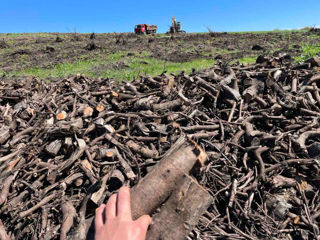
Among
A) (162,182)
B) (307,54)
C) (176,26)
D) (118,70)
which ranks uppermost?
(176,26)

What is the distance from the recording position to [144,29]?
3634 cm

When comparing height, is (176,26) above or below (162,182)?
above

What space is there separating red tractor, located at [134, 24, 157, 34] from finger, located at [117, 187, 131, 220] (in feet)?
120

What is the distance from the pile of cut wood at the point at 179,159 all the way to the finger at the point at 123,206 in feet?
1.33

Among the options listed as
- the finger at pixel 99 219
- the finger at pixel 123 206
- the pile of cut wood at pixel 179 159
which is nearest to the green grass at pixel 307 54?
the pile of cut wood at pixel 179 159

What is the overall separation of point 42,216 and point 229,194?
Answer: 2377 millimetres

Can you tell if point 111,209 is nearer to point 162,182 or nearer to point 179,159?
point 162,182

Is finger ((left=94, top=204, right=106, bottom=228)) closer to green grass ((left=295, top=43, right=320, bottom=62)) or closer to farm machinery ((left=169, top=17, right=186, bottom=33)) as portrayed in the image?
green grass ((left=295, top=43, right=320, bottom=62))

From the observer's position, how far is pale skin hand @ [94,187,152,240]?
143 cm

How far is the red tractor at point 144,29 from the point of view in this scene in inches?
1403

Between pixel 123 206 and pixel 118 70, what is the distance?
11.1 meters

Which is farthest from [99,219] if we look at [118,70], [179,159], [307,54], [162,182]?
[307,54]

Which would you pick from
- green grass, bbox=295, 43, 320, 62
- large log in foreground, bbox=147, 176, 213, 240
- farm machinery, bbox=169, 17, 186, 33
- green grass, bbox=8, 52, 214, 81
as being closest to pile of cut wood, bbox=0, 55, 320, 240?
large log in foreground, bbox=147, 176, 213, 240

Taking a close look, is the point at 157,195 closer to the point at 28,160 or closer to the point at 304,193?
the point at 304,193
